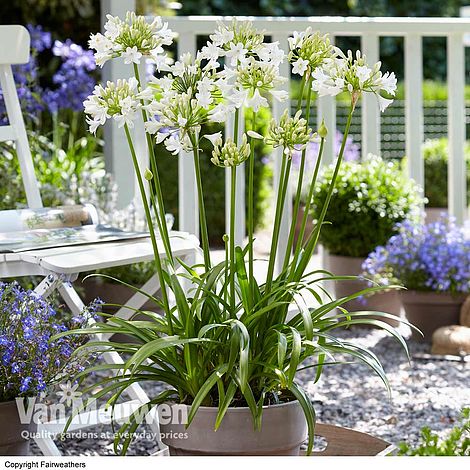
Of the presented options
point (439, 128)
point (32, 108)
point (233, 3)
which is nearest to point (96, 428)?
point (32, 108)

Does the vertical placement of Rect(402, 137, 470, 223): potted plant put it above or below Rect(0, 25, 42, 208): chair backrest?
below

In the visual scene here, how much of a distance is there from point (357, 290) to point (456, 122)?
75 cm

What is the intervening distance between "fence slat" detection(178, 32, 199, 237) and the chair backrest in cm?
70

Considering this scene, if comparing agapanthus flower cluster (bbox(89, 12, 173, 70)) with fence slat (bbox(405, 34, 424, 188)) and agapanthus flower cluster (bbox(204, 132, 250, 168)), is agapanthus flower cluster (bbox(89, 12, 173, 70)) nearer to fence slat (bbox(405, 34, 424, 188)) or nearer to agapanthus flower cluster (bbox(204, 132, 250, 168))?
agapanthus flower cluster (bbox(204, 132, 250, 168))

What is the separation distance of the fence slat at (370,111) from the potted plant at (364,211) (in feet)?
0.50

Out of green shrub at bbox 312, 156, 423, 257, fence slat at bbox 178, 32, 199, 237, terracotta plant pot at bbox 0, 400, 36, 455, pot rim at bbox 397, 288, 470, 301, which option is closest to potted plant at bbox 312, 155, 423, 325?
green shrub at bbox 312, 156, 423, 257

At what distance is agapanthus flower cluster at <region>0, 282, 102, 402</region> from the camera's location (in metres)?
1.87

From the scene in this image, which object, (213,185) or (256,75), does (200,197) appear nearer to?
(256,75)

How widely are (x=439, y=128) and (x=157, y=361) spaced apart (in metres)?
7.81

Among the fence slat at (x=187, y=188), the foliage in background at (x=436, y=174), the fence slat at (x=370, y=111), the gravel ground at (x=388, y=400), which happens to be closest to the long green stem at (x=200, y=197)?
the gravel ground at (x=388, y=400)

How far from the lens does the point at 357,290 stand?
356 centimetres

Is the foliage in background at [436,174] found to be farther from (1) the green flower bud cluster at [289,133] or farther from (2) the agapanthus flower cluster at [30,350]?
(1) the green flower bud cluster at [289,133]

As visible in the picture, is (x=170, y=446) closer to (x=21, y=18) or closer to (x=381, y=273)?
(x=381, y=273)

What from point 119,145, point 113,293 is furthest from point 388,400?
point 119,145
